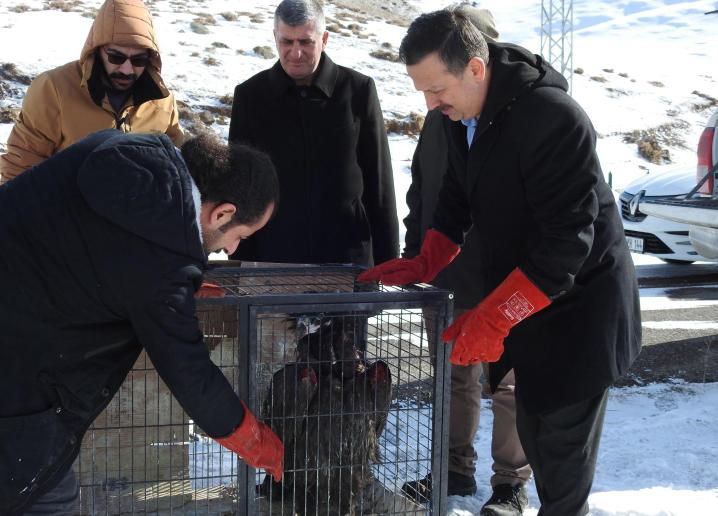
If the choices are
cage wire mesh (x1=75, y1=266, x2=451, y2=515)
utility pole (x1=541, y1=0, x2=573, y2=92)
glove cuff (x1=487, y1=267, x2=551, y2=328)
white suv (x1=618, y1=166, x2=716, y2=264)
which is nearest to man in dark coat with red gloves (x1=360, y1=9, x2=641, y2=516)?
glove cuff (x1=487, y1=267, x2=551, y2=328)

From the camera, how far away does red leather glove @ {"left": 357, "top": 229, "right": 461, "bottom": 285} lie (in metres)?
3.06

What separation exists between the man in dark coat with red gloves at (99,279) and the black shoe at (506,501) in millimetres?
1575

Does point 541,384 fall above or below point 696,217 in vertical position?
above

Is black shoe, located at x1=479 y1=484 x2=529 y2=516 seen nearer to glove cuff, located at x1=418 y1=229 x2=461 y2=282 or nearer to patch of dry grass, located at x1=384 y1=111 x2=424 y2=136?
glove cuff, located at x1=418 y1=229 x2=461 y2=282

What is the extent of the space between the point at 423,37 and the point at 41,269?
129cm

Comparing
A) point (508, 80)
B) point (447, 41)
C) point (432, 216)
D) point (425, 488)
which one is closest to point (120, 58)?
point (432, 216)

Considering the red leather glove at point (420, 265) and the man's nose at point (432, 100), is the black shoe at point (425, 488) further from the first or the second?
the man's nose at point (432, 100)

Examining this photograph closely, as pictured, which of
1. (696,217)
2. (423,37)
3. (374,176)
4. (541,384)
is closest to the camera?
(423,37)

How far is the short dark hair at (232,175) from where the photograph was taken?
223 centimetres

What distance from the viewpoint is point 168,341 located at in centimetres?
214

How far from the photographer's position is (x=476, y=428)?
149 inches

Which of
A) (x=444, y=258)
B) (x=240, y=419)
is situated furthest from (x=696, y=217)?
(x=240, y=419)

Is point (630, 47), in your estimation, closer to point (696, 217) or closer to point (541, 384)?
point (696, 217)

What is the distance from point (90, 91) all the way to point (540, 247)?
2.08 m
